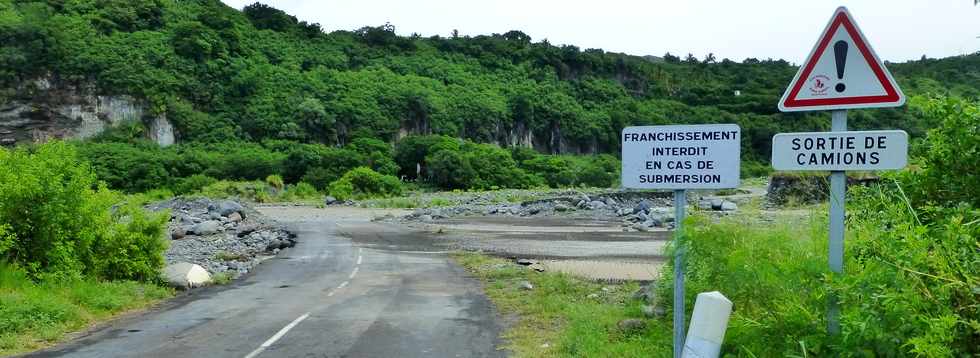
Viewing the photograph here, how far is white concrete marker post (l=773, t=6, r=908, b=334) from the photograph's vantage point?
4824 mm

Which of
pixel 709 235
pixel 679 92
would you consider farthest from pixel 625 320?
pixel 679 92

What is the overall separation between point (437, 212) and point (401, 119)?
77362 millimetres

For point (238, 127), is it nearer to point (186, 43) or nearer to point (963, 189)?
point (186, 43)

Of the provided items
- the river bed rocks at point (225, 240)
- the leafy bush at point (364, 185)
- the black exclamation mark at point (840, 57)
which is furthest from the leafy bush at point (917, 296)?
the leafy bush at point (364, 185)

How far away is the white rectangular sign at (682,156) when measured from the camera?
5.71 metres

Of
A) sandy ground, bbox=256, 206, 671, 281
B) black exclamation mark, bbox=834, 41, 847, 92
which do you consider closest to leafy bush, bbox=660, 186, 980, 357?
black exclamation mark, bbox=834, 41, 847, 92

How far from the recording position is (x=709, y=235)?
6.38 meters

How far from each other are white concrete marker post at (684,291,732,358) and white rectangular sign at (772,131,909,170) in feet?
3.67

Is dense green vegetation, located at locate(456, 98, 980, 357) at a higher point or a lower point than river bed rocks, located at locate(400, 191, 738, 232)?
higher

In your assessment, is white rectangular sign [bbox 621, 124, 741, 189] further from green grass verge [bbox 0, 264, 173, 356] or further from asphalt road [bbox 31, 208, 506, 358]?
green grass verge [bbox 0, 264, 173, 356]

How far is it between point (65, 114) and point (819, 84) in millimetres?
115421

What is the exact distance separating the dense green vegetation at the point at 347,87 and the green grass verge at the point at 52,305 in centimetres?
5286

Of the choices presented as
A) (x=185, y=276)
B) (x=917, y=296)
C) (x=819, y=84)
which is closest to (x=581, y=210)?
(x=185, y=276)

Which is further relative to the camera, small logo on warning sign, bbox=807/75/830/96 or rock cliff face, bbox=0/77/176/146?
rock cliff face, bbox=0/77/176/146
